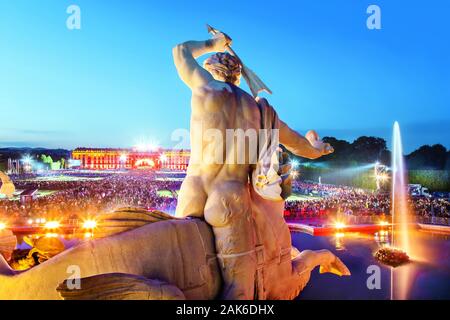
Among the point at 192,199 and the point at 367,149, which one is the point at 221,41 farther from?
the point at 367,149

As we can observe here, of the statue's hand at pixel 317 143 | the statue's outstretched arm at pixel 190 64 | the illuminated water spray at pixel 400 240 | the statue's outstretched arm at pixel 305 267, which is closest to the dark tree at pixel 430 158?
the illuminated water spray at pixel 400 240

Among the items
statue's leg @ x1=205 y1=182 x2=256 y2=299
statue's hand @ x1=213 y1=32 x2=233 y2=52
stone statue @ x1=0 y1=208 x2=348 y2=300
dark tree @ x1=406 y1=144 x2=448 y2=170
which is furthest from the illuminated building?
stone statue @ x1=0 y1=208 x2=348 y2=300

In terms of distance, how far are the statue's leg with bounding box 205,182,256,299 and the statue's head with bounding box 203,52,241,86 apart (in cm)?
110

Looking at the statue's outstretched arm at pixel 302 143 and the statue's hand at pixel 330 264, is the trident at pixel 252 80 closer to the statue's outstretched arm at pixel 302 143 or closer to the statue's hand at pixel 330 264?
the statue's outstretched arm at pixel 302 143

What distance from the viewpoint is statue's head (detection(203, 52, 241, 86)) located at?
4.00m

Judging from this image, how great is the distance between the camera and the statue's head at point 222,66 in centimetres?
400

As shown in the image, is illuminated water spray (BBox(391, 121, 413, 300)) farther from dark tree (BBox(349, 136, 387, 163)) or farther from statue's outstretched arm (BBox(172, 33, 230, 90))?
dark tree (BBox(349, 136, 387, 163))

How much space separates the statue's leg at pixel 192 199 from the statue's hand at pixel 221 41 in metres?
1.41

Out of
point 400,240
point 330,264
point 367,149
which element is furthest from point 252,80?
point 367,149

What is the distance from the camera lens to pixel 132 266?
301 cm

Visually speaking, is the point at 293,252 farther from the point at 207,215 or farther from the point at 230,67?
the point at 230,67
